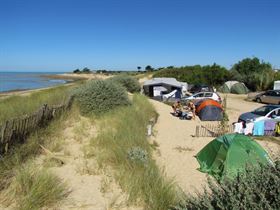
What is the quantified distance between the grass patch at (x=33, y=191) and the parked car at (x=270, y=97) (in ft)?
83.5

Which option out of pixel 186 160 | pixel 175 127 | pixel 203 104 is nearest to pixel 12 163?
pixel 186 160

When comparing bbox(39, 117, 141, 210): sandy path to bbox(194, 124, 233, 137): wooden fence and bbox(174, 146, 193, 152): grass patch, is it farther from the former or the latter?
bbox(194, 124, 233, 137): wooden fence

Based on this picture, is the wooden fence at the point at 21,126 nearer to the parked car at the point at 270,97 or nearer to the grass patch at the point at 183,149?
the grass patch at the point at 183,149

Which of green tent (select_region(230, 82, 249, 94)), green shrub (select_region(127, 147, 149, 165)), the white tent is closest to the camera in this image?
green shrub (select_region(127, 147, 149, 165))

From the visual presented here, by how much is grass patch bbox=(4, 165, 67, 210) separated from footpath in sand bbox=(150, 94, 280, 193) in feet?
8.68

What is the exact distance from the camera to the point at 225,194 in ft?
11.6

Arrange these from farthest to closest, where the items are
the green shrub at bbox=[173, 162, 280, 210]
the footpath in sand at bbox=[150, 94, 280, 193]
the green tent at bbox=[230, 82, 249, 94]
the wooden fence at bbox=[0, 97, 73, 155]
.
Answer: the green tent at bbox=[230, 82, 249, 94], the footpath in sand at bbox=[150, 94, 280, 193], the wooden fence at bbox=[0, 97, 73, 155], the green shrub at bbox=[173, 162, 280, 210]

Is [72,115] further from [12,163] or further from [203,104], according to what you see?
[203,104]

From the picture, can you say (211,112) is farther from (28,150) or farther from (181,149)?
(28,150)

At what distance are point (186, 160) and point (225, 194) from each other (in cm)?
693

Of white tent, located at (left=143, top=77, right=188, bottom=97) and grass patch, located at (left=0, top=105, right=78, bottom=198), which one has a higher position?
grass patch, located at (left=0, top=105, right=78, bottom=198)

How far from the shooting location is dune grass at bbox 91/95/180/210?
17.2 feet

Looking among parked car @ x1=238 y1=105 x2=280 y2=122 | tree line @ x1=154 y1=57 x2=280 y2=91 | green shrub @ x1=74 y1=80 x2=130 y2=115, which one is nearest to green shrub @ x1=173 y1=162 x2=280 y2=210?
green shrub @ x1=74 y1=80 x2=130 y2=115

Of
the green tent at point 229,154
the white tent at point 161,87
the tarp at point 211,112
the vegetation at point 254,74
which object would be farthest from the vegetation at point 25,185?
the vegetation at point 254,74
